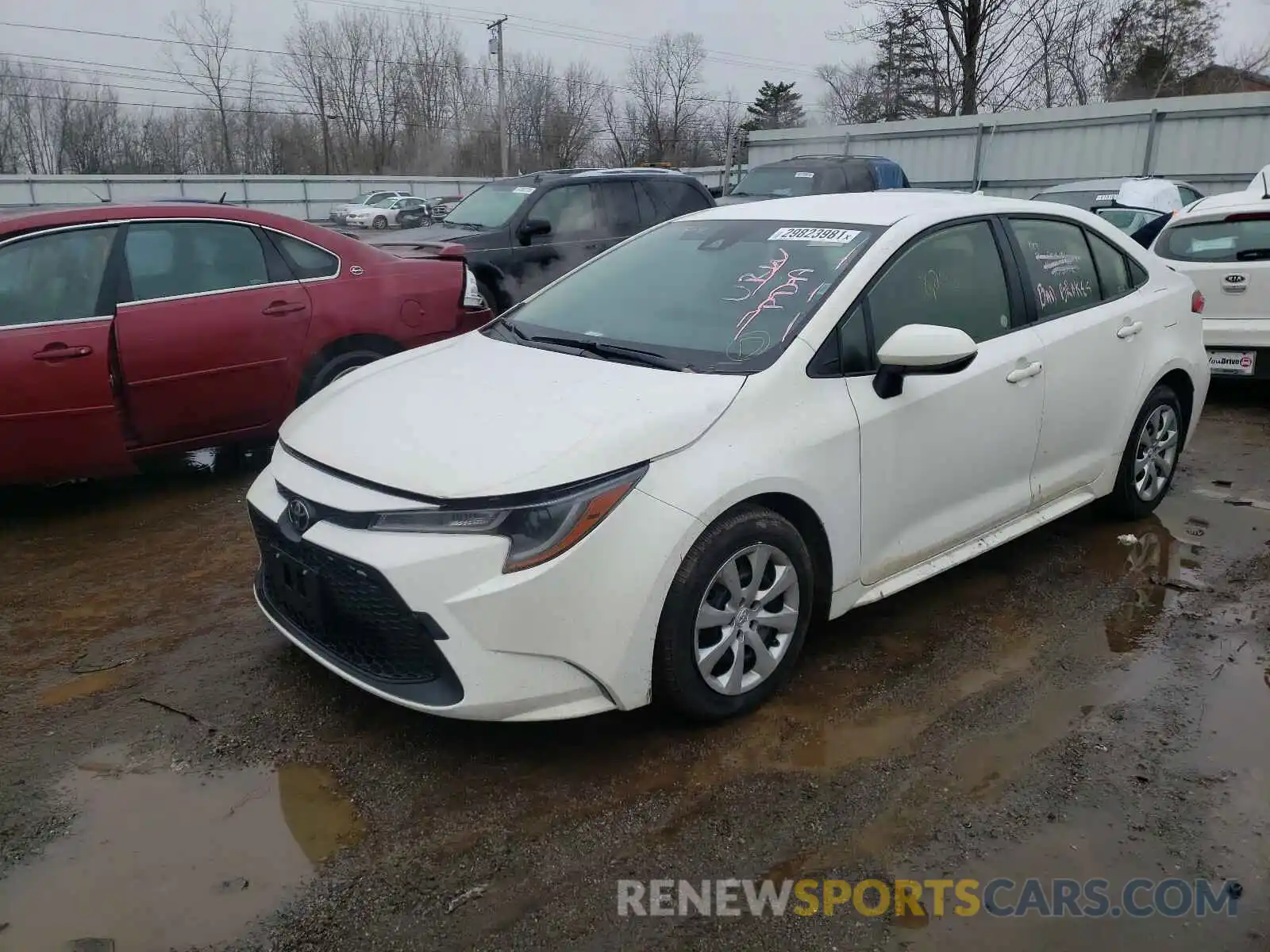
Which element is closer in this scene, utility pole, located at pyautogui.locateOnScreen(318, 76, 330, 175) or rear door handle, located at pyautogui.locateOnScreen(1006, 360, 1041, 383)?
rear door handle, located at pyautogui.locateOnScreen(1006, 360, 1041, 383)

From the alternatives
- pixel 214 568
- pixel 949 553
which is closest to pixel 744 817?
pixel 949 553

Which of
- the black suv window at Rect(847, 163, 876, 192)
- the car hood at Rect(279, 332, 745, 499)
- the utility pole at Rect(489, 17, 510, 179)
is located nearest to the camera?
the car hood at Rect(279, 332, 745, 499)

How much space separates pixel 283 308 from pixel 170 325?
0.63 meters

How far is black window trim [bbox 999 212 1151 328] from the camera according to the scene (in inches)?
162

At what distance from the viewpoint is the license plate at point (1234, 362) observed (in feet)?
23.7

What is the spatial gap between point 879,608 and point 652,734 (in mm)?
1390

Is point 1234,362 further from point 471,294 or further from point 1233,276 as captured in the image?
point 471,294

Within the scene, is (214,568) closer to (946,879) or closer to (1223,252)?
(946,879)

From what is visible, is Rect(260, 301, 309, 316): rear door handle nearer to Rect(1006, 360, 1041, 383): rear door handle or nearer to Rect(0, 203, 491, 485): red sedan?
Rect(0, 203, 491, 485): red sedan

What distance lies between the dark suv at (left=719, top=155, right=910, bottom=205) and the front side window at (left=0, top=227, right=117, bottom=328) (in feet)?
30.0

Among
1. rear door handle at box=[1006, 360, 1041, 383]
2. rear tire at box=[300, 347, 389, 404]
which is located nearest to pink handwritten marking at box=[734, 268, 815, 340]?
rear door handle at box=[1006, 360, 1041, 383]

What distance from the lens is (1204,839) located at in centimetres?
267

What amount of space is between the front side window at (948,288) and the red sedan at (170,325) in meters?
3.42

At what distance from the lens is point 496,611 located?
2662 mm
